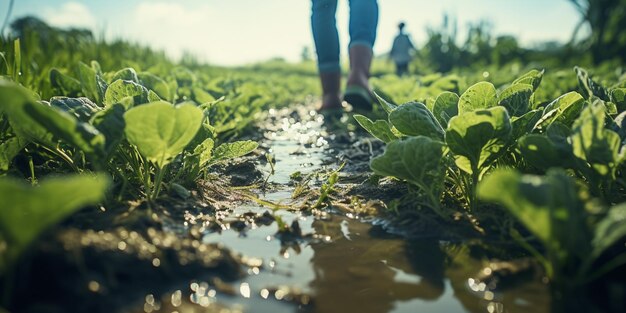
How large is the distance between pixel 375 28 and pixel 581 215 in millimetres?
3465

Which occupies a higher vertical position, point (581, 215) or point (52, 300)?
point (581, 215)

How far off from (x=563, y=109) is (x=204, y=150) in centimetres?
121

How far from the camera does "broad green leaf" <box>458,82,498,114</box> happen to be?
4.87ft

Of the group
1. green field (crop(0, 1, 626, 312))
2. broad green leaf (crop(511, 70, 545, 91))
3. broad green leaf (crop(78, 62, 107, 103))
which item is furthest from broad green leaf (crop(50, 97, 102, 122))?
broad green leaf (crop(511, 70, 545, 91))

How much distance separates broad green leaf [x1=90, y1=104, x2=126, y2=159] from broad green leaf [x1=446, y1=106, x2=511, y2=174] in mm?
882

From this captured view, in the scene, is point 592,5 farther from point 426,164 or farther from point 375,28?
point 426,164

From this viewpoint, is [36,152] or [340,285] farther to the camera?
[36,152]

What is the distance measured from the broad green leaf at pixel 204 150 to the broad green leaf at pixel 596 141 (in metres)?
1.08

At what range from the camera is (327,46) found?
4.02 meters

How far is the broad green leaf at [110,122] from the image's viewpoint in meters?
1.19

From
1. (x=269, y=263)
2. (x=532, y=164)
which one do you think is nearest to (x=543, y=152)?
(x=532, y=164)

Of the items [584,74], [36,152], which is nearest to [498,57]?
[584,74]

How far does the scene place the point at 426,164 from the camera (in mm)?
1271

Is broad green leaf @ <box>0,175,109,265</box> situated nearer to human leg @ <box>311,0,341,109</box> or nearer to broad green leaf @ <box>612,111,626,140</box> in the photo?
broad green leaf @ <box>612,111,626,140</box>
